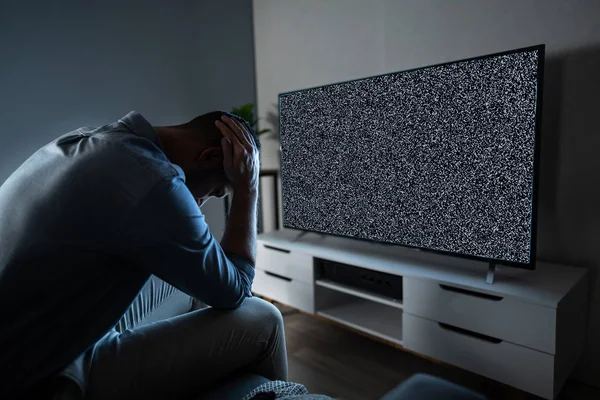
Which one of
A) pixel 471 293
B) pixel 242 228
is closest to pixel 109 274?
pixel 242 228

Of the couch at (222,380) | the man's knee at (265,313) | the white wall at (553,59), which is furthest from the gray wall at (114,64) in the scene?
the man's knee at (265,313)

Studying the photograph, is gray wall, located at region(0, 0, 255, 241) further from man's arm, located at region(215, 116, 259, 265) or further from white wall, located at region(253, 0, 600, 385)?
man's arm, located at region(215, 116, 259, 265)

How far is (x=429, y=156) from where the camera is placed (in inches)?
69.0

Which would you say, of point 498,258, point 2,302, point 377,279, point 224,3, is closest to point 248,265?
point 2,302

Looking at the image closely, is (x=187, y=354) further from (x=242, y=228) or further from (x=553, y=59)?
(x=553, y=59)

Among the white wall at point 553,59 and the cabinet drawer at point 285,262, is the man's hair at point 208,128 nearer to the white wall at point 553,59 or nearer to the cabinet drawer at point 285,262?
the cabinet drawer at point 285,262

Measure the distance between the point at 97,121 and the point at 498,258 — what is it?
7.36ft

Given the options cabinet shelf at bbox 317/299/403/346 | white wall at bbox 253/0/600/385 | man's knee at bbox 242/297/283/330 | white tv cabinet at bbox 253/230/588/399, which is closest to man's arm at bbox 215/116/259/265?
man's knee at bbox 242/297/283/330

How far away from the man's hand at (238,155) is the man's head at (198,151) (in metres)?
0.02

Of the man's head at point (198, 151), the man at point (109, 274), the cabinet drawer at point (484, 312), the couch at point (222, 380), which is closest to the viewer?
the couch at point (222, 380)

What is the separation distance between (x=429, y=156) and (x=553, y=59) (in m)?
0.63

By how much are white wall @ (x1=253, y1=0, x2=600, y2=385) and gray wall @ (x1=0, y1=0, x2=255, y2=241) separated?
1.07 meters

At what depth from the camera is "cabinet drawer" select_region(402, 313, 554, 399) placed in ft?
4.63

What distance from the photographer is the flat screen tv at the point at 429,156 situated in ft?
4.99
